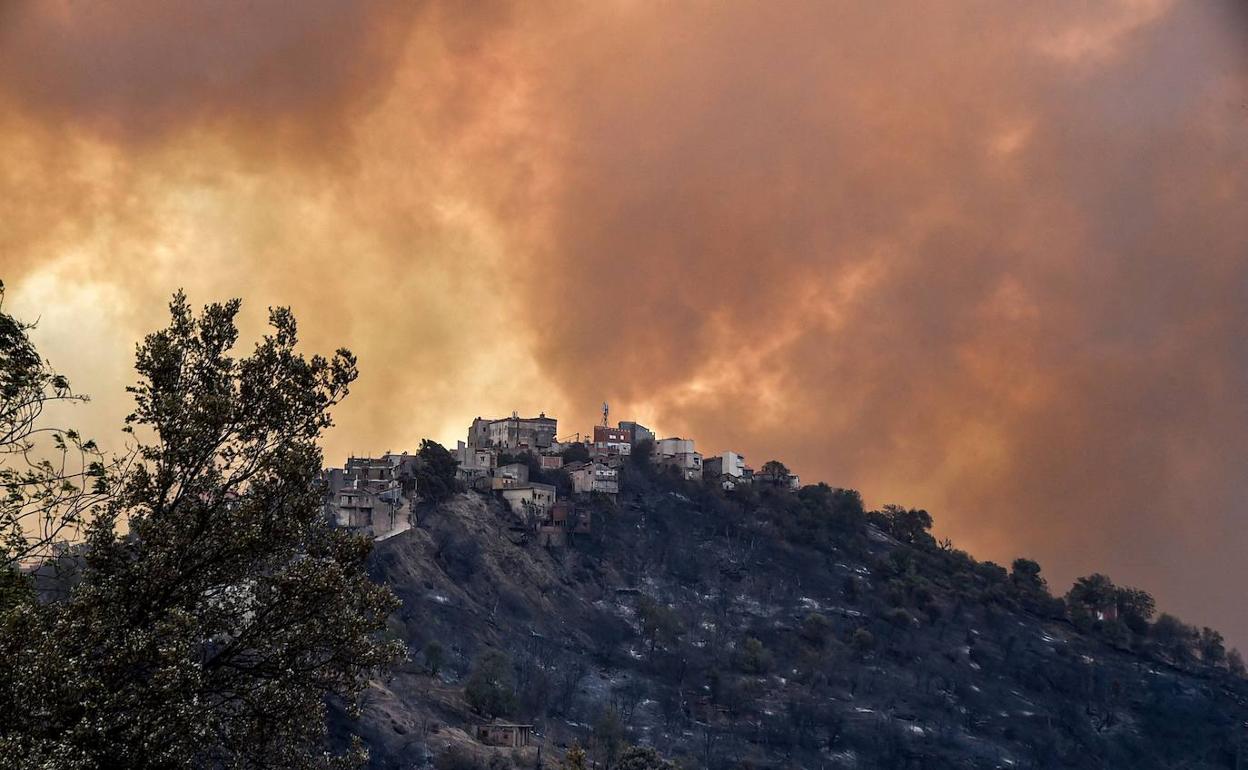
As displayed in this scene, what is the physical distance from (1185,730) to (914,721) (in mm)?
51938

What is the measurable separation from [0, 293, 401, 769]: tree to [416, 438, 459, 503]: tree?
141 meters

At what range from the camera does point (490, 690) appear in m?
127

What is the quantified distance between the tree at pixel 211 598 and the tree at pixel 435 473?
14076 cm

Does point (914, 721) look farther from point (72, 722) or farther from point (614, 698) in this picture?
point (72, 722)

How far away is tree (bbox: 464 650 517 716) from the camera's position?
12625 cm

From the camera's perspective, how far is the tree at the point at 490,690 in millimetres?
126250

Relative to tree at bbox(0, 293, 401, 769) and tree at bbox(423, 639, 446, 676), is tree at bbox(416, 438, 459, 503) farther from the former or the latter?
tree at bbox(0, 293, 401, 769)

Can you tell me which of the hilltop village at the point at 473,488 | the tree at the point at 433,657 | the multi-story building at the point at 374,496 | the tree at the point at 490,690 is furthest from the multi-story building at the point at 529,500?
the tree at the point at 433,657

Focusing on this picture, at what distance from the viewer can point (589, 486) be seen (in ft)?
654

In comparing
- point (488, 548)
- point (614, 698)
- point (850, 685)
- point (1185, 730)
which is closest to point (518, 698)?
point (614, 698)

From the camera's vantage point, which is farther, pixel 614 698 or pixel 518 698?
pixel 614 698

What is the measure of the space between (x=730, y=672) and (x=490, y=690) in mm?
53161

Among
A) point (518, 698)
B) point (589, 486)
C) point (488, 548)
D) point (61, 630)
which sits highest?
point (589, 486)

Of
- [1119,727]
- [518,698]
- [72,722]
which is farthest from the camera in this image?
[1119,727]
